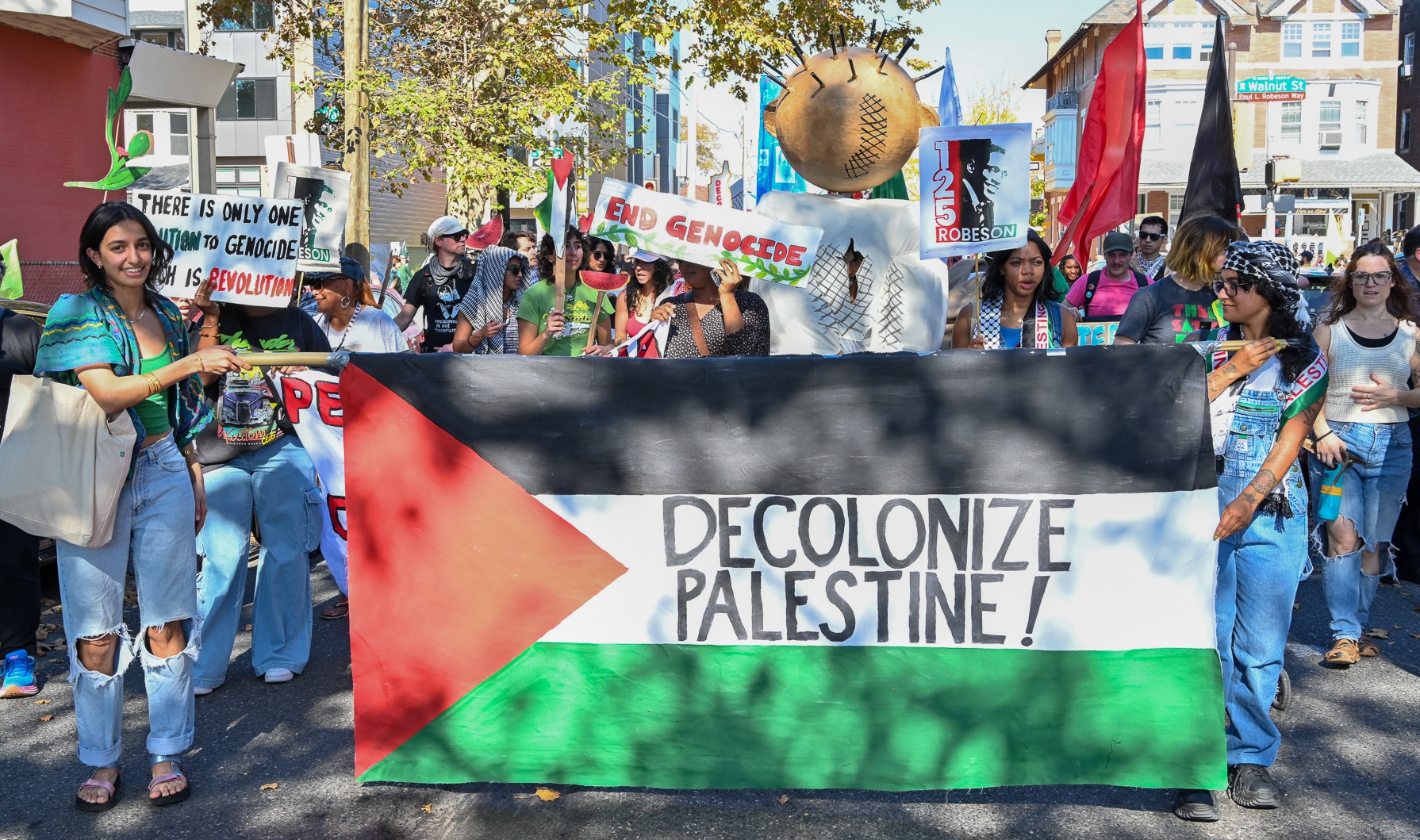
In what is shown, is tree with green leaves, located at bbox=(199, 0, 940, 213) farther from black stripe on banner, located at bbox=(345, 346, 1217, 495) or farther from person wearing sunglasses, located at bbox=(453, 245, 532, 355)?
black stripe on banner, located at bbox=(345, 346, 1217, 495)

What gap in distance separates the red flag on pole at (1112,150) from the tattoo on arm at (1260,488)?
363 centimetres

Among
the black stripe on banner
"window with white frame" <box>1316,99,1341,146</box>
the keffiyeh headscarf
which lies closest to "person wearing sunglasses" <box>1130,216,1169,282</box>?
the keffiyeh headscarf

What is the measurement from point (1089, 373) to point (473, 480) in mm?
1874

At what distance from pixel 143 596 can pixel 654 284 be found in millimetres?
5309

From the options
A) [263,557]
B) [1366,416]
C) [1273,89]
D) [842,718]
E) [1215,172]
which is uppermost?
[1273,89]

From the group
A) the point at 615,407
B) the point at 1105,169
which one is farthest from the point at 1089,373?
the point at 1105,169

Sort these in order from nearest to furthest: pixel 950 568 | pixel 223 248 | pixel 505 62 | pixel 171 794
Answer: pixel 950 568
pixel 171 794
pixel 223 248
pixel 505 62

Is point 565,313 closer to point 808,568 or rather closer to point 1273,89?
point 808,568

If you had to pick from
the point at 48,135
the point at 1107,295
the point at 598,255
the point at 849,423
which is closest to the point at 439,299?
the point at 598,255

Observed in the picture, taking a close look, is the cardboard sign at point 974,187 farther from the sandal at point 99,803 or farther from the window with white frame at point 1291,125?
the window with white frame at point 1291,125

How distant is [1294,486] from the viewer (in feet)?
13.8

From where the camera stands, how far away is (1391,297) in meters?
6.38

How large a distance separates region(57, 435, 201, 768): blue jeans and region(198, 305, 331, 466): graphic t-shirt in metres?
0.95

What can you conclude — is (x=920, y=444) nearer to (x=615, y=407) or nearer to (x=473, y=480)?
(x=615, y=407)
